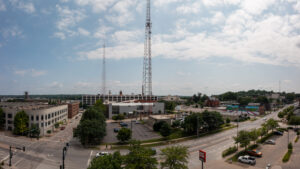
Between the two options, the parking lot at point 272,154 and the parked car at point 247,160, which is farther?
the parked car at point 247,160

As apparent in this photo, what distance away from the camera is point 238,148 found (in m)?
39.1

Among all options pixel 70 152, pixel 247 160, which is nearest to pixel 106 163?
pixel 70 152

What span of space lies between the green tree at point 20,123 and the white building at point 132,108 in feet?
138

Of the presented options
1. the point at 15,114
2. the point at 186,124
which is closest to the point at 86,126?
the point at 186,124

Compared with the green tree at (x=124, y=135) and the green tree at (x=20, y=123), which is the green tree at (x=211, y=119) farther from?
the green tree at (x=20, y=123)

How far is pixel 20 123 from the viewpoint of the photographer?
50062mm

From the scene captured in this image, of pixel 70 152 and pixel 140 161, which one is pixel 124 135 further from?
pixel 140 161

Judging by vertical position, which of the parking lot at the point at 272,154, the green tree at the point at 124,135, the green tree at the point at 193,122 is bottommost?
the parking lot at the point at 272,154

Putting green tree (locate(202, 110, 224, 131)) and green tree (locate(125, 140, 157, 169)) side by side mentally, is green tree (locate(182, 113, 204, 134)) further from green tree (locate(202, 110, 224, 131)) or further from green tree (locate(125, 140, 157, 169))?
green tree (locate(125, 140, 157, 169))

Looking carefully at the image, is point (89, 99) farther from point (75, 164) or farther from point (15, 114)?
point (75, 164)

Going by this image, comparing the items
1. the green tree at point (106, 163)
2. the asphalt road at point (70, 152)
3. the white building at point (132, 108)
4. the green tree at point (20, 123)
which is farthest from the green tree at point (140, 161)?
the white building at point (132, 108)

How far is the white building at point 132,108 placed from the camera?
90938 mm

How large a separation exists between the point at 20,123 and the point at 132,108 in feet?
169

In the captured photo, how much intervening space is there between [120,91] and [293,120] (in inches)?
4901
